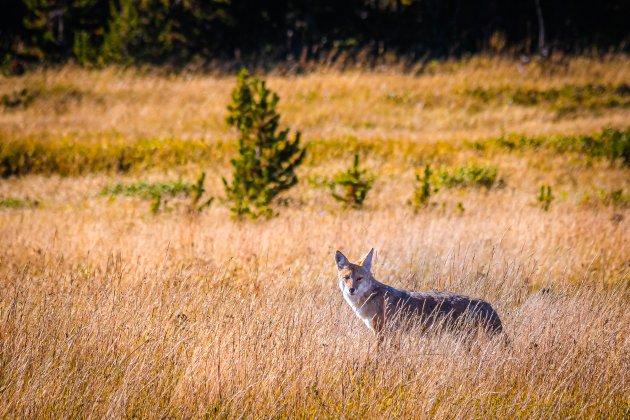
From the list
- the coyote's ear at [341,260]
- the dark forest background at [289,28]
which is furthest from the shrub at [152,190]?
the dark forest background at [289,28]

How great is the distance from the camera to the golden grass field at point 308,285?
11.1ft

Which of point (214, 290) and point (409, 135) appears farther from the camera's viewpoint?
point (409, 135)

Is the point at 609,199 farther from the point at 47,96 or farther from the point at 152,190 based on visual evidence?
the point at 47,96

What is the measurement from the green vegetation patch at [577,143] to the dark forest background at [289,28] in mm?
9375

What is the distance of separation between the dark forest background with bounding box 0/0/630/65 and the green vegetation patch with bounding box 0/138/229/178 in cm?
813

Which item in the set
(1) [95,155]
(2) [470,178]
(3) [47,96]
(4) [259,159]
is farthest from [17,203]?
(2) [470,178]

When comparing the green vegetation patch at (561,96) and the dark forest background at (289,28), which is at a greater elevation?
the dark forest background at (289,28)

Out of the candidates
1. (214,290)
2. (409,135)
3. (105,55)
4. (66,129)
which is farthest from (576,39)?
(214,290)

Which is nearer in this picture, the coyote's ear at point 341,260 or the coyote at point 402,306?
the coyote at point 402,306

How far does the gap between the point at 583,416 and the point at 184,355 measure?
2.57 meters

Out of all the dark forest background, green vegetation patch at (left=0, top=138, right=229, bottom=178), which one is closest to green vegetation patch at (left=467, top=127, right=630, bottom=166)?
green vegetation patch at (left=0, top=138, right=229, bottom=178)

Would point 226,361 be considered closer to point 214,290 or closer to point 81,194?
point 214,290

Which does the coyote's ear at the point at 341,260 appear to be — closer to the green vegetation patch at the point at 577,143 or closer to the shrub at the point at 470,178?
the shrub at the point at 470,178

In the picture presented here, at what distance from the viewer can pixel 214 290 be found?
4922mm
